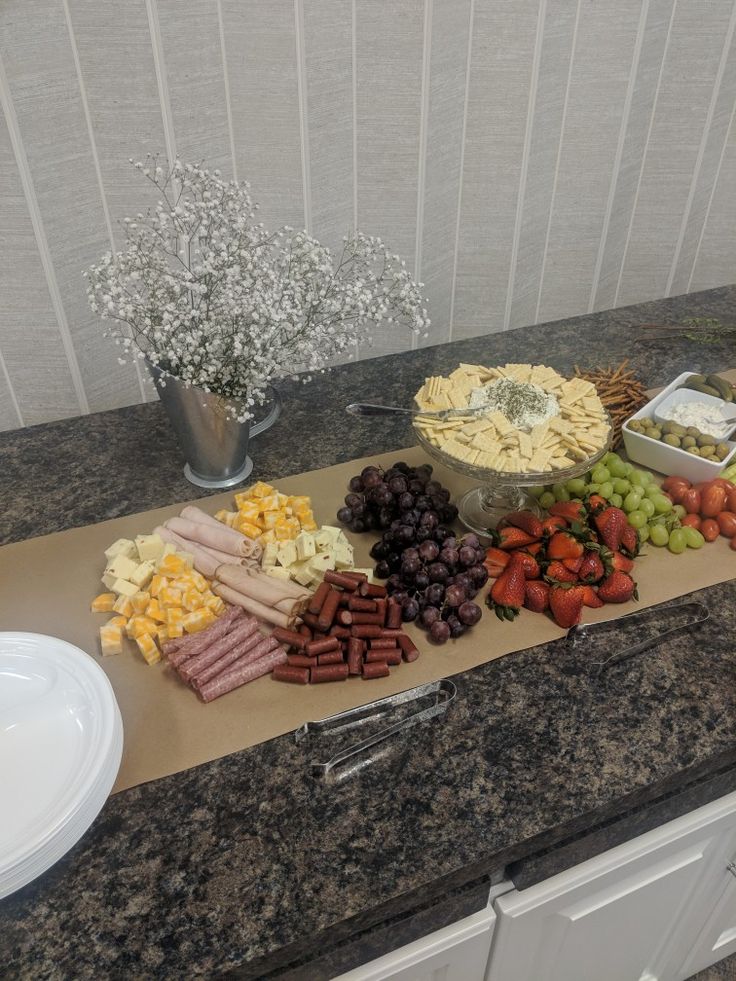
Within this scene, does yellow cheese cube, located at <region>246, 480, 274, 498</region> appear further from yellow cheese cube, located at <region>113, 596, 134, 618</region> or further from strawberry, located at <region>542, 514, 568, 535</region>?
strawberry, located at <region>542, 514, 568, 535</region>

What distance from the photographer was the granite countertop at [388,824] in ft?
2.55

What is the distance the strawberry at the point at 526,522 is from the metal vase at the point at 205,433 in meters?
0.47

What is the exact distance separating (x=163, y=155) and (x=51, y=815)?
1.05 meters

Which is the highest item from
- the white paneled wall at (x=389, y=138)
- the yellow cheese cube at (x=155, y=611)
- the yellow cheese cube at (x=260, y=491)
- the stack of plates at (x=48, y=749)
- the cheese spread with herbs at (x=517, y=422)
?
the white paneled wall at (x=389, y=138)

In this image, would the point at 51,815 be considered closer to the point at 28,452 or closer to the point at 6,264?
the point at 28,452

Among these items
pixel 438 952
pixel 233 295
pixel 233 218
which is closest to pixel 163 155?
pixel 233 218

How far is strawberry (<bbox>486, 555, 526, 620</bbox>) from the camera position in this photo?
1.11m

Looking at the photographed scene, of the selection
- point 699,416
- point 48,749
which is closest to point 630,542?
point 699,416

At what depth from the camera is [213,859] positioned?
2.73 feet

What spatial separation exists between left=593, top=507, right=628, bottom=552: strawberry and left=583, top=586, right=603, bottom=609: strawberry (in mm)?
91

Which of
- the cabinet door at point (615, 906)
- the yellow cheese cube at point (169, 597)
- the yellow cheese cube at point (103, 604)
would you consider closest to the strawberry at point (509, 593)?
the cabinet door at point (615, 906)

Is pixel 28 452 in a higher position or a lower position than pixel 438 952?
higher

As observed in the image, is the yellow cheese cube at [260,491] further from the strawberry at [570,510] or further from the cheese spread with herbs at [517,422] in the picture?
the strawberry at [570,510]

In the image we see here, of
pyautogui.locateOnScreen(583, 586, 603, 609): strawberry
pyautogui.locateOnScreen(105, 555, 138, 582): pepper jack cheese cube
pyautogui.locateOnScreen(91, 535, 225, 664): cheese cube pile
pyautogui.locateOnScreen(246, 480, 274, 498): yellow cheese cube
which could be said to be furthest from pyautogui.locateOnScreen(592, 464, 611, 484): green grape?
pyautogui.locateOnScreen(105, 555, 138, 582): pepper jack cheese cube
